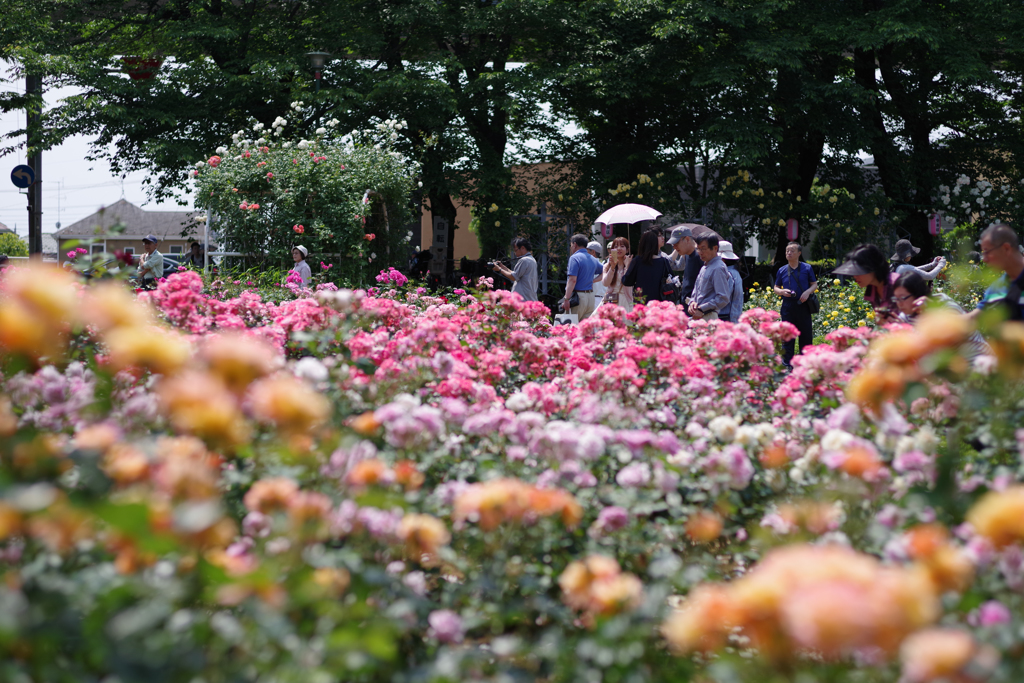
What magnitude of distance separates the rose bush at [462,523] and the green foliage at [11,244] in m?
Answer: 85.2

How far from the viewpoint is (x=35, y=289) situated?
1.39 meters

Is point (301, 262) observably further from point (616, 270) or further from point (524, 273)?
point (616, 270)

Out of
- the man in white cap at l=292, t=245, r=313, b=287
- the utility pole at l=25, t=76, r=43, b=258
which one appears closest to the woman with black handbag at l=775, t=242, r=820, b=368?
the man in white cap at l=292, t=245, r=313, b=287

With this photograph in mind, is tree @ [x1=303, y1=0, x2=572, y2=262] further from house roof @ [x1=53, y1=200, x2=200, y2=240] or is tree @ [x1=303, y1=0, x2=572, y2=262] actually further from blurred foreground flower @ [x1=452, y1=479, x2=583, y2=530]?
house roof @ [x1=53, y1=200, x2=200, y2=240]

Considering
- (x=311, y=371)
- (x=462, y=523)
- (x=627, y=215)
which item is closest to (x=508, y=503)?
(x=462, y=523)

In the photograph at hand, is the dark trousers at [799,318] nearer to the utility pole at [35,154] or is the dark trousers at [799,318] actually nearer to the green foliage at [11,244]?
the utility pole at [35,154]

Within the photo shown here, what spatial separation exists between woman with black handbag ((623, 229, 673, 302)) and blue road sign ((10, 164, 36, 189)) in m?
Answer: 11.6

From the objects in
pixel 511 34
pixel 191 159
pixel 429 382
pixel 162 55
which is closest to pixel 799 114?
pixel 511 34

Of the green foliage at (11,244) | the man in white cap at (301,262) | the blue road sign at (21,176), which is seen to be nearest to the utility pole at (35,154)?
the blue road sign at (21,176)

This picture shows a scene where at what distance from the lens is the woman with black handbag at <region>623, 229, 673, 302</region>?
7371 millimetres

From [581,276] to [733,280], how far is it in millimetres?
2076

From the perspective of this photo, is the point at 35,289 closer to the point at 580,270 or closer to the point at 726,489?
the point at 726,489

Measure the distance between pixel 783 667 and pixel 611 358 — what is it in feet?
12.7

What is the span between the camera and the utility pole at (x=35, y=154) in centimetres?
1403
